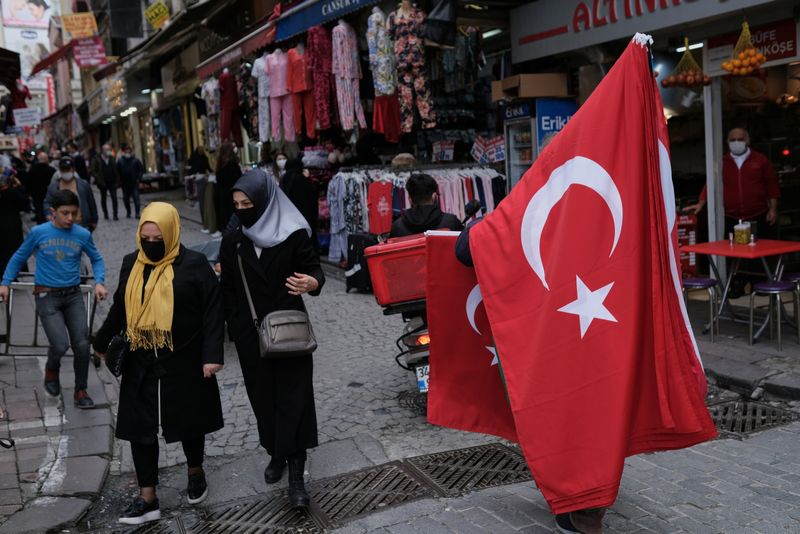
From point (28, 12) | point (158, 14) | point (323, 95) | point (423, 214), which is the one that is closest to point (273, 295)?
point (423, 214)

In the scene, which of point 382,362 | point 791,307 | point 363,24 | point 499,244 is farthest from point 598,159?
point 363,24

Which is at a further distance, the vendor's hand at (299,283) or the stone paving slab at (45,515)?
the vendor's hand at (299,283)

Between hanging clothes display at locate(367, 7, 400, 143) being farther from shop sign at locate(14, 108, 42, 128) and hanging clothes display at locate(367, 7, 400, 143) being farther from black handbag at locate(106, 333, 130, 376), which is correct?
shop sign at locate(14, 108, 42, 128)

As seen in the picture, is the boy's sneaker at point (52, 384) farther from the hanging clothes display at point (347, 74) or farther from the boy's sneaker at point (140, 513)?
the hanging clothes display at point (347, 74)

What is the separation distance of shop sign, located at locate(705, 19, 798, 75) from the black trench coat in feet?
20.2

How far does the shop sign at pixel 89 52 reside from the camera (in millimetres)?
33531

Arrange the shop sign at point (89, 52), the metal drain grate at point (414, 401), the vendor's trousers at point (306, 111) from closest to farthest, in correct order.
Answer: the metal drain grate at point (414, 401) → the vendor's trousers at point (306, 111) → the shop sign at point (89, 52)

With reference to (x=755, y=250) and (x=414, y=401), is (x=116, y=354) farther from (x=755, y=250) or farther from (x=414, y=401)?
(x=755, y=250)

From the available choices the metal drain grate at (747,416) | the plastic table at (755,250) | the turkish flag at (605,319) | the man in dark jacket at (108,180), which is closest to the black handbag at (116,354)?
the turkish flag at (605,319)

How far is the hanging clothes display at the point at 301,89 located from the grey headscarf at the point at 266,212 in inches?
365

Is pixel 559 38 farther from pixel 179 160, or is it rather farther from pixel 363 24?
pixel 179 160

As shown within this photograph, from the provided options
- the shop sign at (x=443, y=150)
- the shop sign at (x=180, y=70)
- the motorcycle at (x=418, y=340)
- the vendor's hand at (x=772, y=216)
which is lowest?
the motorcycle at (x=418, y=340)

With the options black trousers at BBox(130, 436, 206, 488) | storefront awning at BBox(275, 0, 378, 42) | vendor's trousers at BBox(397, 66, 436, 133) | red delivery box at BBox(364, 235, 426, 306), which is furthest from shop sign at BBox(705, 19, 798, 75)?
black trousers at BBox(130, 436, 206, 488)

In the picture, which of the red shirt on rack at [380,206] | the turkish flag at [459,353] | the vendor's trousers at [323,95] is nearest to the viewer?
the turkish flag at [459,353]
